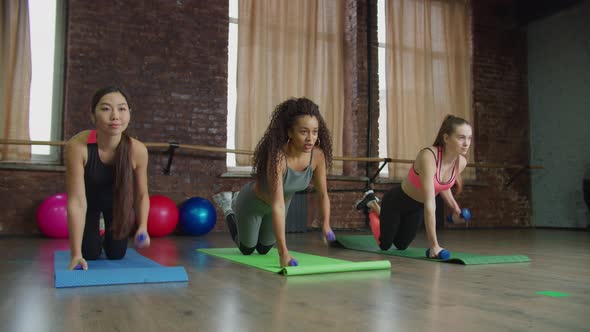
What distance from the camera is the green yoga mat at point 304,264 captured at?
8.11ft

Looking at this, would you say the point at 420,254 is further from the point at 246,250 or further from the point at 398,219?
the point at 246,250

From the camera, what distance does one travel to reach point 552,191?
7668 millimetres

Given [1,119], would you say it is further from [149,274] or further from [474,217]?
[474,217]

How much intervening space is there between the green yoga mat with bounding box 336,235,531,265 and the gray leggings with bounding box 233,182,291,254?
2.94 ft

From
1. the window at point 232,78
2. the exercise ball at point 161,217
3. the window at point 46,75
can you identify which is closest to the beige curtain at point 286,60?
the window at point 232,78

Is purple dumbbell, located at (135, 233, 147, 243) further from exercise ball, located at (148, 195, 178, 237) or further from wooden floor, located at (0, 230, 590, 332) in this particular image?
exercise ball, located at (148, 195, 178, 237)

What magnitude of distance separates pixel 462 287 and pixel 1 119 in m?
4.88

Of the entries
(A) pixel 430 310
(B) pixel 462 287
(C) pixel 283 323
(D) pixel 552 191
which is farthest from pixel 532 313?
(D) pixel 552 191

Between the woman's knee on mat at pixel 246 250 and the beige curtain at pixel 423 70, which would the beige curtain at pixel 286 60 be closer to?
the beige curtain at pixel 423 70

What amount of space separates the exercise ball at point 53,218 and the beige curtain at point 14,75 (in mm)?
731

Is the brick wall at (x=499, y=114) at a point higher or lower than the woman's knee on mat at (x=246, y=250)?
higher

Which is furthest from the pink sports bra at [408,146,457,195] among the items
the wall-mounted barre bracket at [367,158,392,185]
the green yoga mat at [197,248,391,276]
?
the wall-mounted barre bracket at [367,158,392,185]

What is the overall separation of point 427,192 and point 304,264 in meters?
0.96

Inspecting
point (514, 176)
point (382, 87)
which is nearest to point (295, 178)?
point (382, 87)
